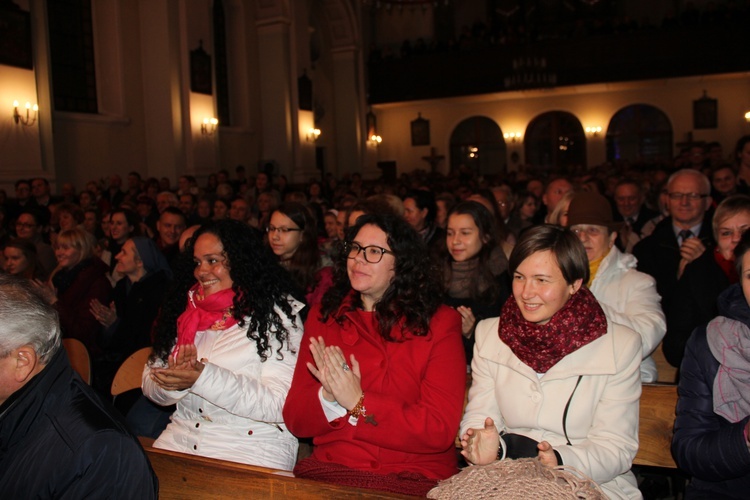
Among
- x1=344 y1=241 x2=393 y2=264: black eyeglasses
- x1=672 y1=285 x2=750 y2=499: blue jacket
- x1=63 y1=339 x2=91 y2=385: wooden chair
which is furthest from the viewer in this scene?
x1=63 y1=339 x2=91 y2=385: wooden chair

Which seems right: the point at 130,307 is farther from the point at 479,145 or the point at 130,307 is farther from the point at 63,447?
the point at 479,145

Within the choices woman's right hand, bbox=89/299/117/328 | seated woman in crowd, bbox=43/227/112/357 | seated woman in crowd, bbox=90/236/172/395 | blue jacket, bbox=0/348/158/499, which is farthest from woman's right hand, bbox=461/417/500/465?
seated woman in crowd, bbox=43/227/112/357

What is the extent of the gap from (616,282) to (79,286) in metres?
3.97

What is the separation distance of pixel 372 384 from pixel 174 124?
42.4 ft

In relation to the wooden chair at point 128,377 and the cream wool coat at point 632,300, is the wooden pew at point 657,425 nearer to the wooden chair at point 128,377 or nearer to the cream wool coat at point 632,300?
the cream wool coat at point 632,300

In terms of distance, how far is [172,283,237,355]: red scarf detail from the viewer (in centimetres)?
320

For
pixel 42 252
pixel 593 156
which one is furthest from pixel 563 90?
pixel 42 252

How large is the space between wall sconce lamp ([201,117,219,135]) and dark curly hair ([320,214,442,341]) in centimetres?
1323

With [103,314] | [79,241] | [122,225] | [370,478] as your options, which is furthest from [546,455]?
[122,225]

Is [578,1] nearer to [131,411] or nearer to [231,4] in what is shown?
[231,4]

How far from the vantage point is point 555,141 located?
25734mm

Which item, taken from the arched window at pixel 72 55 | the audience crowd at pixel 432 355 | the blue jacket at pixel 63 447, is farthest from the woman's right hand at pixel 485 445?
the arched window at pixel 72 55

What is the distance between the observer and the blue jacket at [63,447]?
179 cm

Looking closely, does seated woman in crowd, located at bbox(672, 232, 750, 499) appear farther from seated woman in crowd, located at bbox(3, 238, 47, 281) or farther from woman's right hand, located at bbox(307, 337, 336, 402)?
seated woman in crowd, located at bbox(3, 238, 47, 281)
